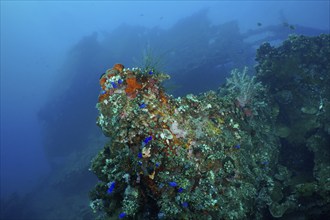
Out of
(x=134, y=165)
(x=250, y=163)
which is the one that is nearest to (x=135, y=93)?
(x=134, y=165)

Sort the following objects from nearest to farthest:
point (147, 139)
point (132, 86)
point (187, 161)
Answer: point (147, 139)
point (187, 161)
point (132, 86)

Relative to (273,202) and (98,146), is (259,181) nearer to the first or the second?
(273,202)

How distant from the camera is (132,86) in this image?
152 inches

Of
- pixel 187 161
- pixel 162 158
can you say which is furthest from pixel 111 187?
pixel 187 161

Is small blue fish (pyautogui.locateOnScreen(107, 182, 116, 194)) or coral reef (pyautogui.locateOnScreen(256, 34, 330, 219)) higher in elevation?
coral reef (pyautogui.locateOnScreen(256, 34, 330, 219))

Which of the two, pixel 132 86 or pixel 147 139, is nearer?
pixel 147 139

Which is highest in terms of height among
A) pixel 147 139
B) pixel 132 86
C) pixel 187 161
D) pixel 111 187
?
pixel 132 86

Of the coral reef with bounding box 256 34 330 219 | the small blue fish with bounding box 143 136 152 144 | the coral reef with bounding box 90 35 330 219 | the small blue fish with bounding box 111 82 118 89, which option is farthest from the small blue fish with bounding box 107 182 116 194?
the coral reef with bounding box 256 34 330 219

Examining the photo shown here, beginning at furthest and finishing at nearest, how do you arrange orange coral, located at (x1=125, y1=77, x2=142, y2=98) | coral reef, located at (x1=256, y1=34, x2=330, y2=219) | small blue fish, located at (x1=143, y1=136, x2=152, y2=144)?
coral reef, located at (x1=256, y1=34, x2=330, y2=219) → orange coral, located at (x1=125, y1=77, x2=142, y2=98) → small blue fish, located at (x1=143, y1=136, x2=152, y2=144)

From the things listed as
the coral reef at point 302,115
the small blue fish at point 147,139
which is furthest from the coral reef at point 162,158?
the coral reef at point 302,115

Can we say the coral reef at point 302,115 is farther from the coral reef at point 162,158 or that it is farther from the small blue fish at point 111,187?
the small blue fish at point 111,187

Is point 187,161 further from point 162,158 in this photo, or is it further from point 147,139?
point 147,139

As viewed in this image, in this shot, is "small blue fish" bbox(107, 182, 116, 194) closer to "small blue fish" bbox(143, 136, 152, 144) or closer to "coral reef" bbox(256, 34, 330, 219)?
"small blue fish" bbox(143, 136, 152, 144)

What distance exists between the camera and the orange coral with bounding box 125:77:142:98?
383 cm
